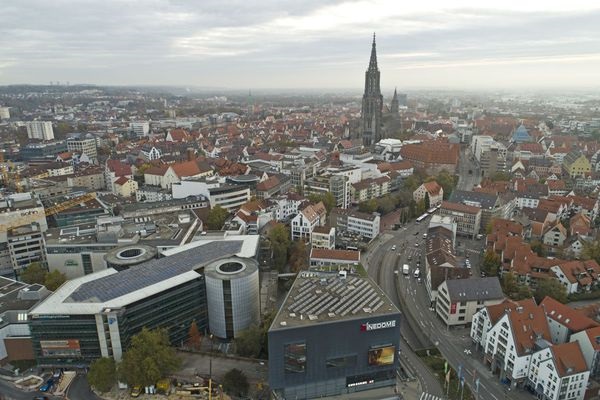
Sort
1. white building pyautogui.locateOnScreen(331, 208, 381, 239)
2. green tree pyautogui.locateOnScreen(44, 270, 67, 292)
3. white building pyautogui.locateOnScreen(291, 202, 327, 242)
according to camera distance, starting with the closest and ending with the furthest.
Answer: green tree pyautogui.locateOnScreen(44, 270, 67, 292), white building pyautogui.locateOnScreen(291, 202, 327, 242), white building pyautogui.locateOnScreen(331, 208, 381, 239)

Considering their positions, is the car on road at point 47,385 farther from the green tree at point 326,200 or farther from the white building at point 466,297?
the green tree at point 326,200

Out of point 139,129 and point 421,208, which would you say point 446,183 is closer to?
point 421,208

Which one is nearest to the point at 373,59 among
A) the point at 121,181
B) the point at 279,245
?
the point at 121,181

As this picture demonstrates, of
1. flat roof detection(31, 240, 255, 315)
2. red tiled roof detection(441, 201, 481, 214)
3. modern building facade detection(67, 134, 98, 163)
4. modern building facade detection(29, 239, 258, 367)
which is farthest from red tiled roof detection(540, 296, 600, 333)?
modern building facade detection(67, 134, 98, 163)

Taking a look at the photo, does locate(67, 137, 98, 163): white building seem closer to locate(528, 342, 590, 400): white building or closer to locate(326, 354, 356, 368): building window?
locate(326, 354, 356, 368): building window

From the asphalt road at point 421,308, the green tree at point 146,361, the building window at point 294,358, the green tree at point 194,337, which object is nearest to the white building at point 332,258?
the asphalt road at point 421,308

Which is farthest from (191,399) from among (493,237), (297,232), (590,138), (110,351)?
(590,138)
